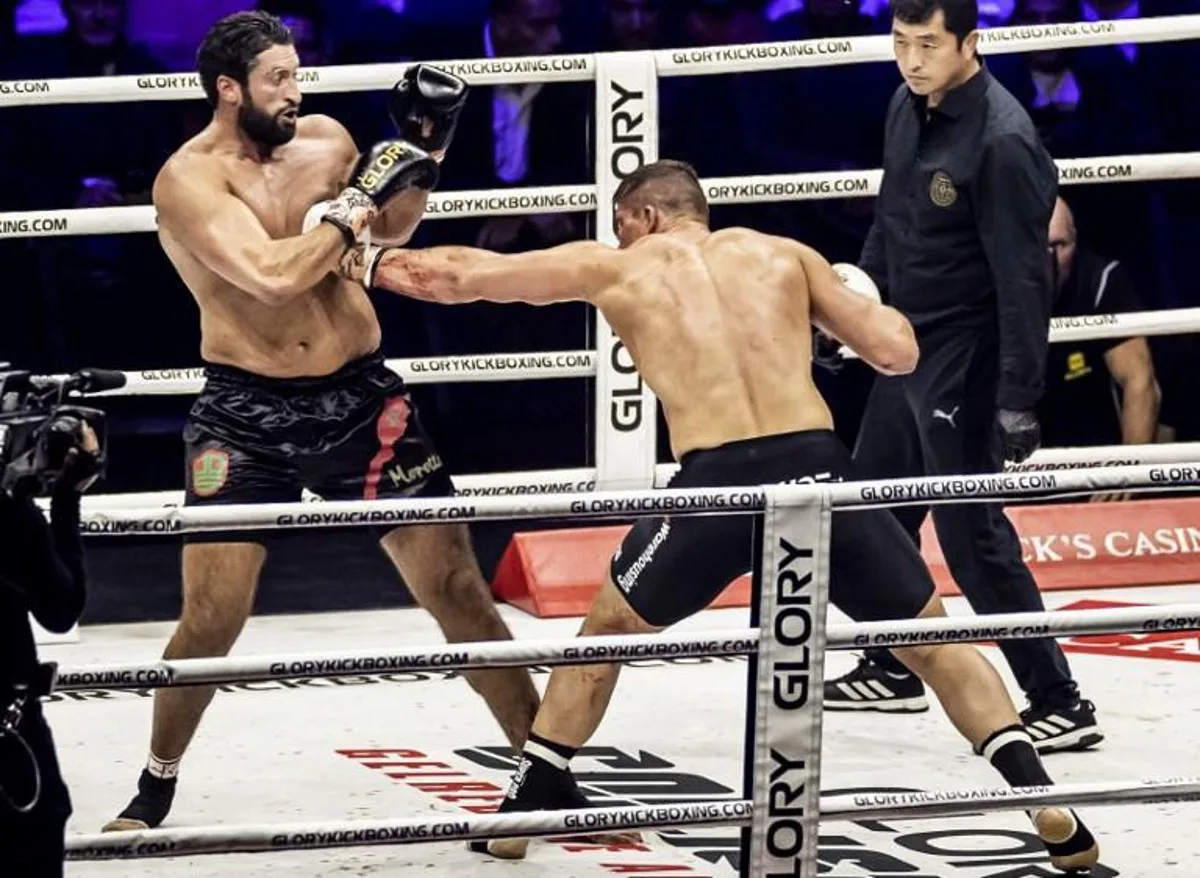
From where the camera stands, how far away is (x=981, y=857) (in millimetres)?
4766

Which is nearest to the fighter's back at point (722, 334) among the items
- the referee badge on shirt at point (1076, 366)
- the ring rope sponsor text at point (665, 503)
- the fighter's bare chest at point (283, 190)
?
the fighter's bare chest at point (283, 190)

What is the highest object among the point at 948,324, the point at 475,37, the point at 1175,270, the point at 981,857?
the point at 475,37

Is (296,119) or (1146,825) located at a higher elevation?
(296,119)

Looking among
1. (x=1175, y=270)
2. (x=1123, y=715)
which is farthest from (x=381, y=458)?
(x=1175, y=270)

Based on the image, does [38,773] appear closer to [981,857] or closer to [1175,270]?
[981,857]

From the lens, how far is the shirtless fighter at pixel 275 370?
493 centimetres

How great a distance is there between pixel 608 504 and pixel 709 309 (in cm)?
102

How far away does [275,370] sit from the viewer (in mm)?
5078

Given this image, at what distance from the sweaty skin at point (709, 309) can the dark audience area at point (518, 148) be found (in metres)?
2.40

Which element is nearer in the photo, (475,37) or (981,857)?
(981,857)

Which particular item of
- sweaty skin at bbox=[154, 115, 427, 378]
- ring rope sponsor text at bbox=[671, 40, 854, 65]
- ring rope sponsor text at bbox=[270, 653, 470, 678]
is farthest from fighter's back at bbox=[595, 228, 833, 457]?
ring rope sponsor text at bbox=[671, 40, 854, 65]

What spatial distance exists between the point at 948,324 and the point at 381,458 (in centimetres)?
134

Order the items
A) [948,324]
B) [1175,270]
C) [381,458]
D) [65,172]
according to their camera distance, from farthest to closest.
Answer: [1175,270] → [65,172] → [948,324] → [381,458]

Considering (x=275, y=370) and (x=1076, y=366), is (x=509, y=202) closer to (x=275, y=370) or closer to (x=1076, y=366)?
(x=275, y=370)
